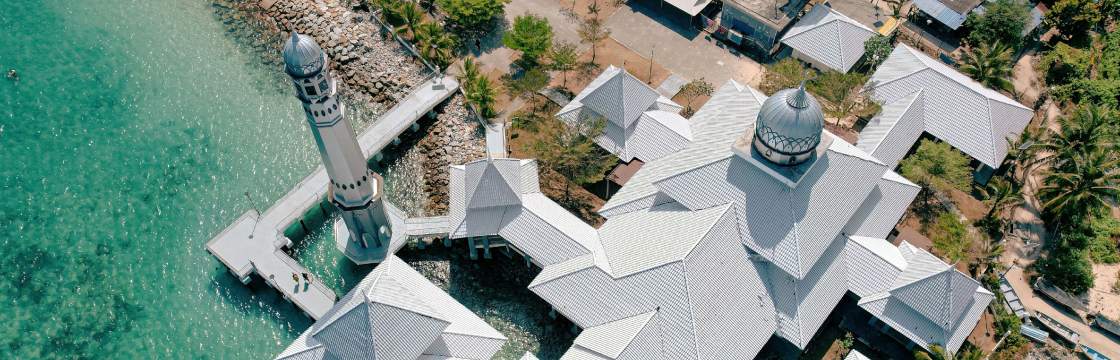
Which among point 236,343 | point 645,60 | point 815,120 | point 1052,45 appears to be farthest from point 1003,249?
point 236,343

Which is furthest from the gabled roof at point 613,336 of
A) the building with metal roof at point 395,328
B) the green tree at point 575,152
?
the green tree at point 575,152

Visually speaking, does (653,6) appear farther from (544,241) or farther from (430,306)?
(430,306)

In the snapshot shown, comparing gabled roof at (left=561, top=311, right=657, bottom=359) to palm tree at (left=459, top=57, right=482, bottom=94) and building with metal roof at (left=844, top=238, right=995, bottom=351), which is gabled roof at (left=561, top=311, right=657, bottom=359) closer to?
building with metal roof at (left=844, top=238, right=995, bottom=351)

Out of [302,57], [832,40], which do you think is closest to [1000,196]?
[832,40]

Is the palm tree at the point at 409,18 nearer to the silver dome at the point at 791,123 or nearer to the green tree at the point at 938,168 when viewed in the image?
the silver dome at the point at 791,123

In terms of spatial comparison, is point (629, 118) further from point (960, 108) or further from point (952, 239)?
point (960, 108)

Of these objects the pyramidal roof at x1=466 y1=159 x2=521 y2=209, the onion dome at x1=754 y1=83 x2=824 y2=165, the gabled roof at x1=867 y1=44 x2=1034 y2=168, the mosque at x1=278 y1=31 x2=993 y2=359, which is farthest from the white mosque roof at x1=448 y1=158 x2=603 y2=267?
the gabled roof at x1=867 y1=44 x2=1034 y2=168

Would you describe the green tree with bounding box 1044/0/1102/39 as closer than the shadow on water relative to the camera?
No
